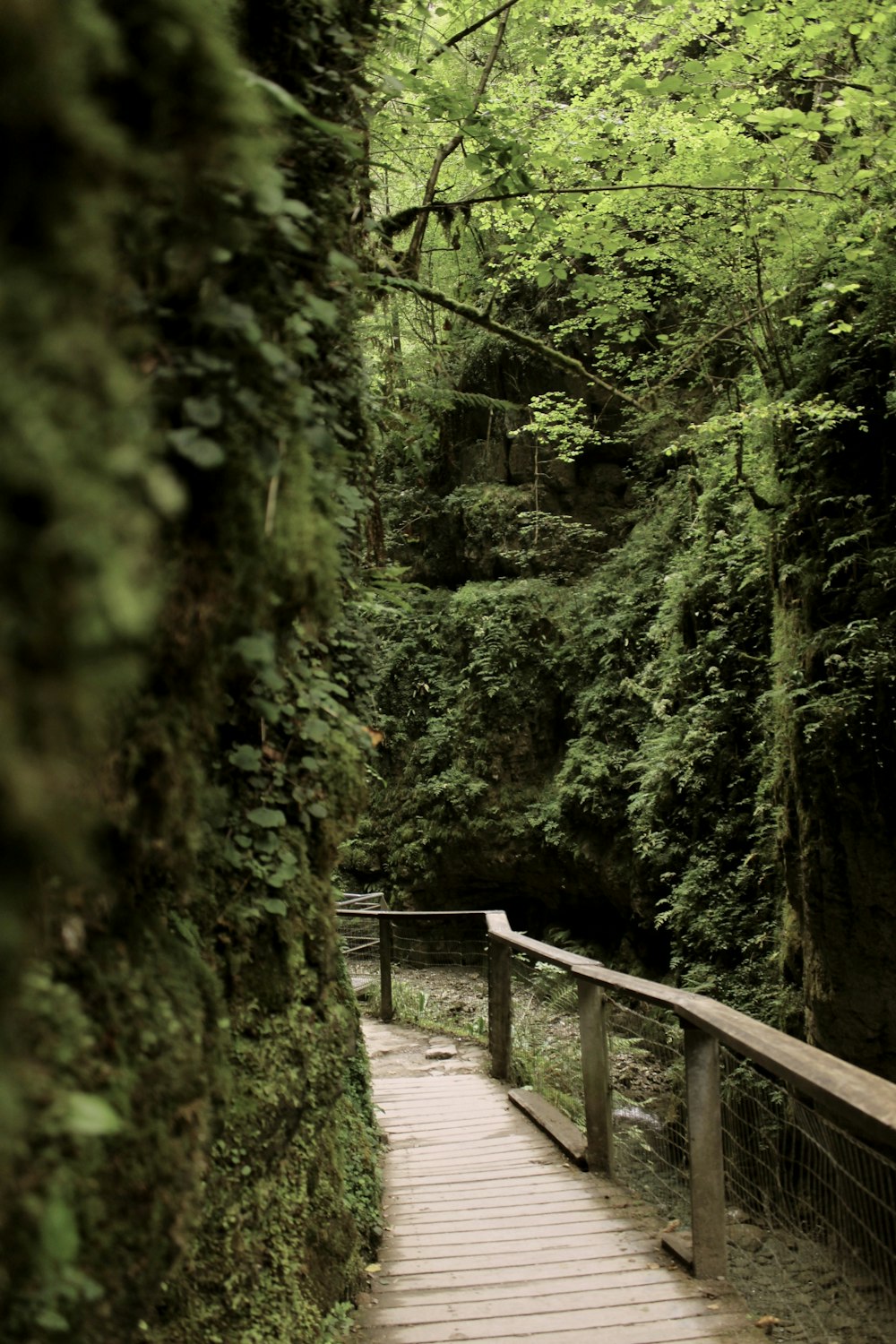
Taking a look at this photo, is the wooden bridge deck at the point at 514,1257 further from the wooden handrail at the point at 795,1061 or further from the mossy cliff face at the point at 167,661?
the wooden handrail at the point at 795,1061

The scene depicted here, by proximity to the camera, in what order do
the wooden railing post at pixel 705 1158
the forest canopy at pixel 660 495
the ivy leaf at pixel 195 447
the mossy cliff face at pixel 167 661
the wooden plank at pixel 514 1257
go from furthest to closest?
the forest canopy at pixel 660 495, the wooden plank at pixel 514 1257, the wooden railing post at pixel 705 1158, the ivy leaf at pixel 195 447, the mossy cliff face at pixel 167 661

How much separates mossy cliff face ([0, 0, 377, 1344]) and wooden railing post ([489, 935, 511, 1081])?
11.6 feet

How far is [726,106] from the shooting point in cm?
629

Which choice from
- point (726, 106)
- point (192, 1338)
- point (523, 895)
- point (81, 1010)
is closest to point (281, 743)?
point (81, 1010)

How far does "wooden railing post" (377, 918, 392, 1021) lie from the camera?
8625 millimetres

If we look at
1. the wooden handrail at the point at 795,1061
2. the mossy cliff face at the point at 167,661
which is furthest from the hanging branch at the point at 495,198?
the wooden handrail at the point at 795,1061

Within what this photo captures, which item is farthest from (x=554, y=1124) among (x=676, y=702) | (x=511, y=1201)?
(x=676, y=702)

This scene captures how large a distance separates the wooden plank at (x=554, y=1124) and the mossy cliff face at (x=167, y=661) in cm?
212

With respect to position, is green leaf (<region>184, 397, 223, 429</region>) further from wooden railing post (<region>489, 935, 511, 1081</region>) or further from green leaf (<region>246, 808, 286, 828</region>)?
wooden railing post (<region>489, 935, 511, 1081</region>)

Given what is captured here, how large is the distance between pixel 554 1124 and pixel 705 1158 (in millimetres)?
2044

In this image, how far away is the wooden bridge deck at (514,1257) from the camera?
3.03 metres

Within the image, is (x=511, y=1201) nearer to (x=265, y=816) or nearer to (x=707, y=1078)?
(x=707, y=1078)

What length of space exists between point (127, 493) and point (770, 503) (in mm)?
7640

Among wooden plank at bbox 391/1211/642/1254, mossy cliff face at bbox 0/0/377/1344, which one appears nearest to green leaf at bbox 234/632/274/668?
mossy cliff face at bbox 0/0/377/1344
